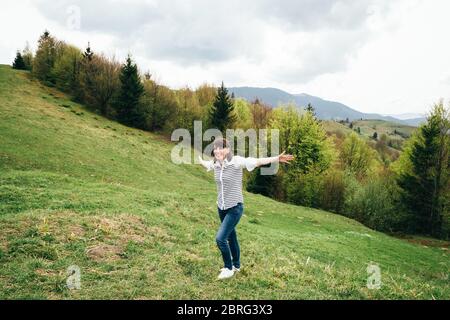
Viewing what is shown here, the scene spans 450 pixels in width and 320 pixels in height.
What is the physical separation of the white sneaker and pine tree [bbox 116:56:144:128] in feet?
212

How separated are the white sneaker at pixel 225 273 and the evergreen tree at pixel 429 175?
46.9m

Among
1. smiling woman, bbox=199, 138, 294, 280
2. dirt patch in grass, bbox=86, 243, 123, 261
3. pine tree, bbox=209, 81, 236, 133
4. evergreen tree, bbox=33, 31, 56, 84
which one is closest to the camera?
smiling woman, bbox=199, 138, 294, 280

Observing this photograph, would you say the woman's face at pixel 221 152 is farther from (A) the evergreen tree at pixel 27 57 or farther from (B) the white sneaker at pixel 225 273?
(A) the evergreen tree at pixel 27 57

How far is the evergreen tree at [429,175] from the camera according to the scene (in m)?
48.3

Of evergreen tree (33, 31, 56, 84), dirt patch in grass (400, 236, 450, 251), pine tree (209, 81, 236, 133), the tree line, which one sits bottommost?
dirt patch in grass (400, 236, 450, 251)

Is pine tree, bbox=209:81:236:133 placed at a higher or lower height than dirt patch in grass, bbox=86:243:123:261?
higher

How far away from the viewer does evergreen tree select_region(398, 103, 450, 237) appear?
48.3 m

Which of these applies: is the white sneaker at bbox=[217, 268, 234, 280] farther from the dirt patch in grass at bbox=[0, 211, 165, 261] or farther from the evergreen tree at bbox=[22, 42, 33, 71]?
the evergreen tree at bbox=[22, 42, 33, 71]

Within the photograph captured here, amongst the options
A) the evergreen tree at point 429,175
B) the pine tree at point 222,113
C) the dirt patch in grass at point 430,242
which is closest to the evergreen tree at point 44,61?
the pine tree at point 222,113

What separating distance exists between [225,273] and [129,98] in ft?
218

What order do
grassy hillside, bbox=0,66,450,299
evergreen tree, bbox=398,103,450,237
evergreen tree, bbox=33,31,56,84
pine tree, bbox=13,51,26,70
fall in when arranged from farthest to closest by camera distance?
pine tree, bbox=13,51,26,70 < evergreen tree, bbox=33,31,56,84 < evergreen tree, bbox=398,103,450,237 < grassy hillside, bbox=0,66,450,299

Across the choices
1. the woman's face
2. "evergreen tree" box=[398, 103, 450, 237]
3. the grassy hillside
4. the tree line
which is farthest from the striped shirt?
"evergreen tree" box=[398, 103, 450, 237]

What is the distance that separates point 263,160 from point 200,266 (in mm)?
3675
